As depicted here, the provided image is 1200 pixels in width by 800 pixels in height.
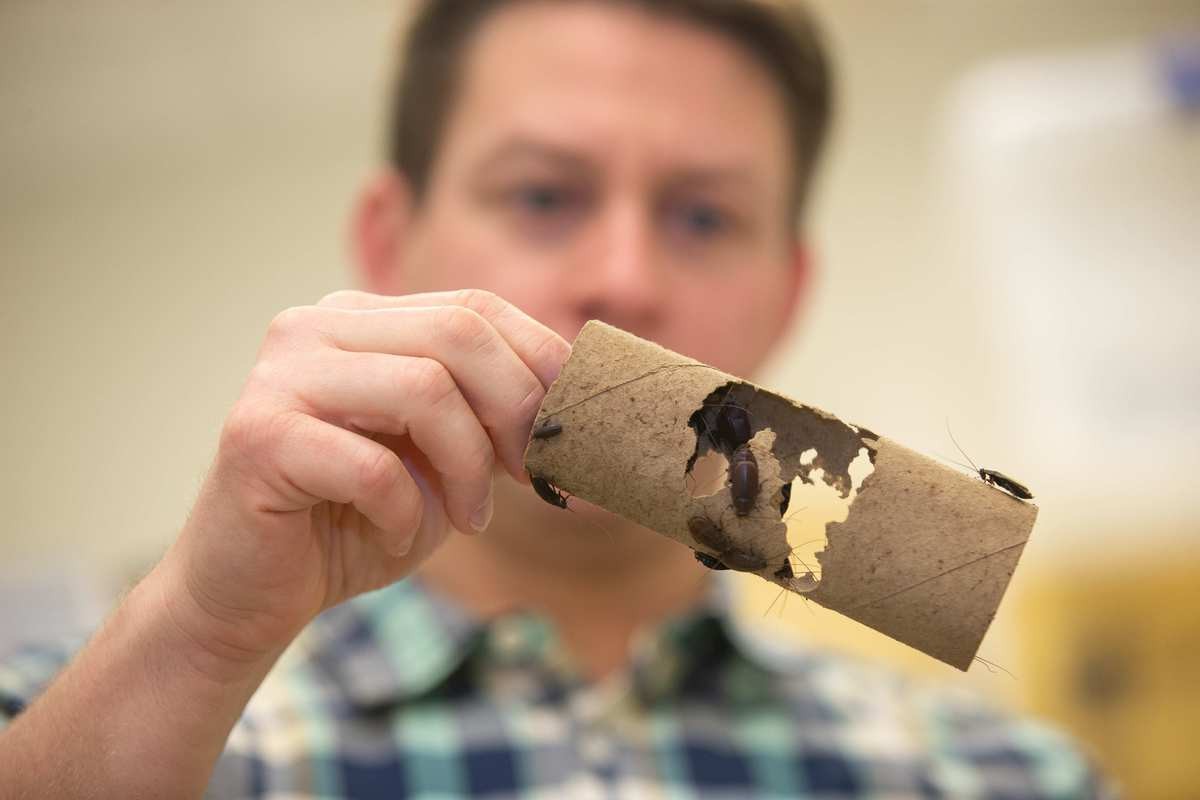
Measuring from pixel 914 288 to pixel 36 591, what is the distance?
4.60 metres

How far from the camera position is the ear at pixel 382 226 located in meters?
2.34

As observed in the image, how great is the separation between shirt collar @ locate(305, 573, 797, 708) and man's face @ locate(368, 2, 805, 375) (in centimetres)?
62

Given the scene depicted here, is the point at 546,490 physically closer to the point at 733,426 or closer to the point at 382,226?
the point at 733,426

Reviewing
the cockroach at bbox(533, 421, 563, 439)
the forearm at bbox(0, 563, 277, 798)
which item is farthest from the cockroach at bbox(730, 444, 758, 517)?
the forearm at bbox(0, 563, 277, 798)

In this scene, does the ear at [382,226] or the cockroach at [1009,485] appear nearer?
the cockroach at [1009,485]

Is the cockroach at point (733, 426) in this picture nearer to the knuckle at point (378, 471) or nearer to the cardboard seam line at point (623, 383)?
the cardboard seam line at point (623, 383)

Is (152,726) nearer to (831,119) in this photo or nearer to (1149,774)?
(831,119)

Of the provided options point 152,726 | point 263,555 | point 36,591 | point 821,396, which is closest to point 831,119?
point 263,555

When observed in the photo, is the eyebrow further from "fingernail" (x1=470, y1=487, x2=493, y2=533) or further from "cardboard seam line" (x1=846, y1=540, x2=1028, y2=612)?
Answer: "cardboard seam line" (x1=846, y1=540, x2=1028, y2=612)

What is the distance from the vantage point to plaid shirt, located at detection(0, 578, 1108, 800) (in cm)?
183

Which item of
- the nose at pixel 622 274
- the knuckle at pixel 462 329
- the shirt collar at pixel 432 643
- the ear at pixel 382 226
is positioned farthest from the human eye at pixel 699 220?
the knuckle at pixel 462 329

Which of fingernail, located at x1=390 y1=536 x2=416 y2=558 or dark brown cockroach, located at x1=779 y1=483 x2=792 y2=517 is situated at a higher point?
dark brown cockroach, located at x1=779 y1=483 x2=792 y2=517

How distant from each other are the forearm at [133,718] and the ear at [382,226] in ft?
4.13

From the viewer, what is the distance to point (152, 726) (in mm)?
1157
